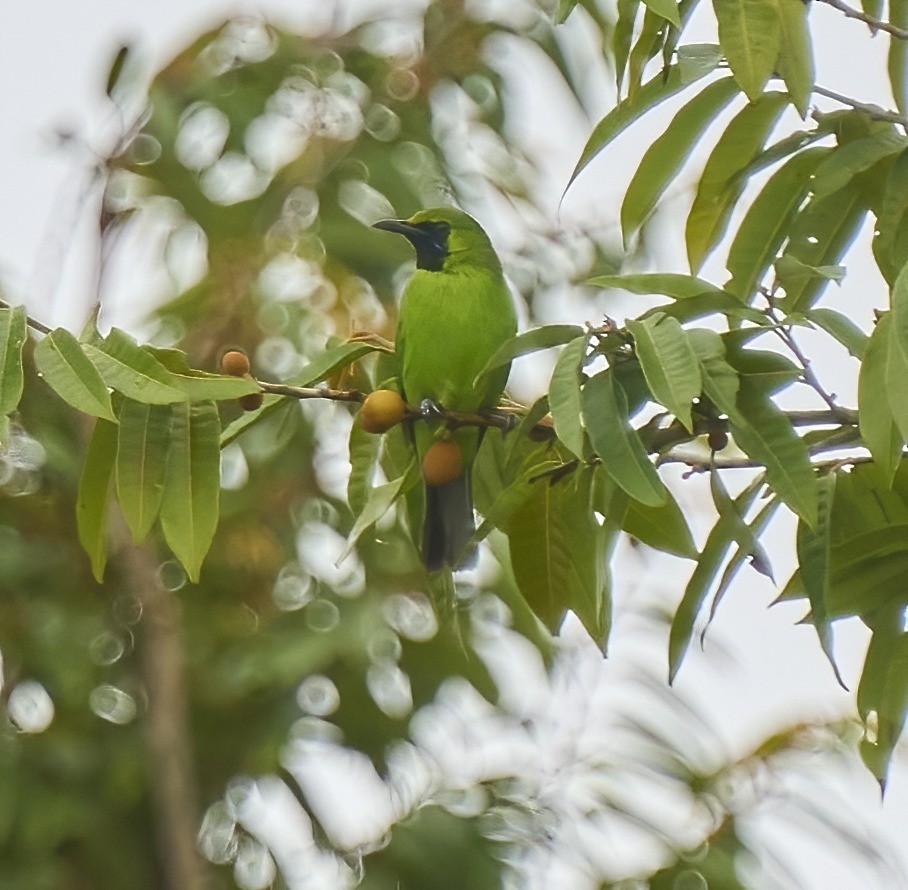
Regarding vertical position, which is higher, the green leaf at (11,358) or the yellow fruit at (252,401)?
the green leaf at (11,358)

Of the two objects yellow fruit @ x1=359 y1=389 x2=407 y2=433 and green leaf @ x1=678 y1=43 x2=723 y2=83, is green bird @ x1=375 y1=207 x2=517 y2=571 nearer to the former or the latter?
yellow fruit @ x1=359 y1=389 x2=407 y2=433

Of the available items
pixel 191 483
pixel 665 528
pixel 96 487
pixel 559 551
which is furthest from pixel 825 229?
pixel 96 487

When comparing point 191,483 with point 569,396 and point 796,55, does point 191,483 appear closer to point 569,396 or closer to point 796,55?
point 569,396

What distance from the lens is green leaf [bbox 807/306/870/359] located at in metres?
1.72

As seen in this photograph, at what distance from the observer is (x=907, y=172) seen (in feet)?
6.41

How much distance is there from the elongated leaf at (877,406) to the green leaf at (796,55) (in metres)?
0.36

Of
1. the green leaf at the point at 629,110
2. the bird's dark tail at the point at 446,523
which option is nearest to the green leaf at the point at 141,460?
the green leaf at the point at 629,110

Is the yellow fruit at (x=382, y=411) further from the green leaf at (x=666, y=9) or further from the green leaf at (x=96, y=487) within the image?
the green leaf at (x=666, y=9)

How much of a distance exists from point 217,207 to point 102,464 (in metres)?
2.33

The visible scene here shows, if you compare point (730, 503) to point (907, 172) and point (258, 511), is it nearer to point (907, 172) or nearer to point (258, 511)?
point (907, 172)

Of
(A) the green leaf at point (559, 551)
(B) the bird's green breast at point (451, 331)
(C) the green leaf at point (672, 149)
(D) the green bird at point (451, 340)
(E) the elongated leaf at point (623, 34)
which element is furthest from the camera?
(B) the bird's green breast at point (451, 331)

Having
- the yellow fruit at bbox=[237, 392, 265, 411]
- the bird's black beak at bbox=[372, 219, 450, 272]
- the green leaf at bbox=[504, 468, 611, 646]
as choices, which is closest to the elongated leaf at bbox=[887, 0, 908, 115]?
the green leaf at bbox=[504, 468, 611, 646]

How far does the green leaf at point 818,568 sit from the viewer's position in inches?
69.0

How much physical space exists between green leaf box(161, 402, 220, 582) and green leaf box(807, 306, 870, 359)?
71 centimetres
